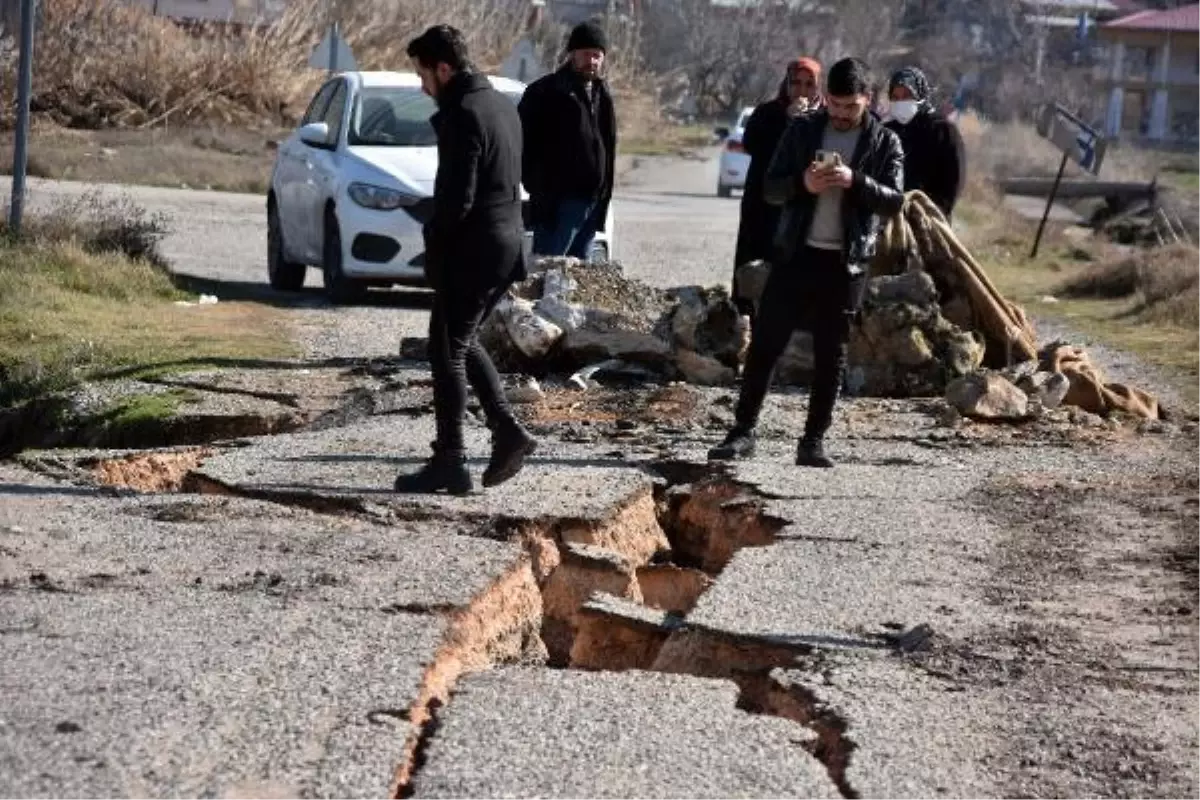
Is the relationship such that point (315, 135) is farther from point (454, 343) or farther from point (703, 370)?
point (454, 343)

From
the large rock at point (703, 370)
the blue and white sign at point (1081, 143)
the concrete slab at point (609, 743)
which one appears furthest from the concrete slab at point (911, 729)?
the blue and white sign at point (1081, 143)

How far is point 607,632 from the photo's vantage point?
24.9ft

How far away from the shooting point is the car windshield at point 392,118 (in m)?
17.2

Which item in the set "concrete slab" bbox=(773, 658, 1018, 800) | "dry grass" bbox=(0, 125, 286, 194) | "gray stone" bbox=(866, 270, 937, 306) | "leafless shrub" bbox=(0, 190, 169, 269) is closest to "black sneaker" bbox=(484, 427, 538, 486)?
"concrete slab" bbox=(773, 658, 1018, 800)

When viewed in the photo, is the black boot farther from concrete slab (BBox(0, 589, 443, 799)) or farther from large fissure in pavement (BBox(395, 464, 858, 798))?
concrete slab (BBox(0, 589, 443, 799))

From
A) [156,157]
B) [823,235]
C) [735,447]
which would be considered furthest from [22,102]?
[156,157]

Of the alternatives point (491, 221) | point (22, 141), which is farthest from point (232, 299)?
point (491, 221)

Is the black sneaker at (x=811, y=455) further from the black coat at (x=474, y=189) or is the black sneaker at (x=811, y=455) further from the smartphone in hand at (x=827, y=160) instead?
the black coat at (x=474, y=189)

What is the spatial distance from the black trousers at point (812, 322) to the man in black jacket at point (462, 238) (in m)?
1.37

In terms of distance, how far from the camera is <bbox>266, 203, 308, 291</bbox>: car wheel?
707 inches

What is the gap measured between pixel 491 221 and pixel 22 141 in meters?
9.23

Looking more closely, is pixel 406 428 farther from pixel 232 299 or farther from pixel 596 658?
pixel 232 299

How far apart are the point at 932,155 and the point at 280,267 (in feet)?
20.7

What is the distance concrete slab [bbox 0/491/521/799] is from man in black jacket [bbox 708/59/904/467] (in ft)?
7.76
